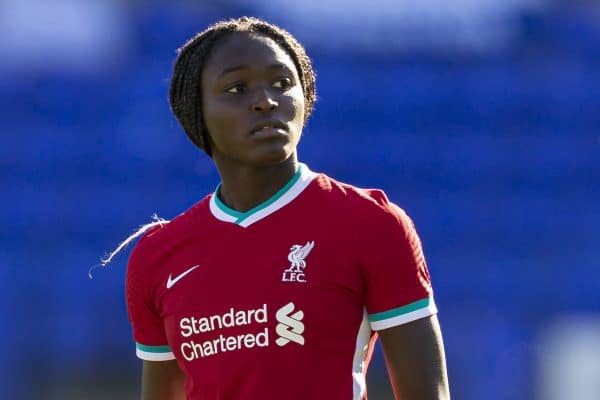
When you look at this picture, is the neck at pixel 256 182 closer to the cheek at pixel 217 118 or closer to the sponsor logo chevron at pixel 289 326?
the cheek at pixel 217 118

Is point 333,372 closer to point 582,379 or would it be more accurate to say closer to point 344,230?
point 344,230

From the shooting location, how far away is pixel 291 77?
94.6 inches

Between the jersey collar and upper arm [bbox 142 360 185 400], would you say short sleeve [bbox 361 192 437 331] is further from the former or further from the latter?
upper arm [bbox 142 360 185 400]

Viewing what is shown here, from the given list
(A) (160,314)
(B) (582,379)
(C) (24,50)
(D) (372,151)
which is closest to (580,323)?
(B) (582,379)

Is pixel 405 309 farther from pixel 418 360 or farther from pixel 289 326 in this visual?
pixel 289 326

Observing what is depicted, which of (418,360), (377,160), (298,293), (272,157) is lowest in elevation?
(418,360)

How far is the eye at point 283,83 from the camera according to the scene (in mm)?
2383

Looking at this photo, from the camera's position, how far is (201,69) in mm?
2451

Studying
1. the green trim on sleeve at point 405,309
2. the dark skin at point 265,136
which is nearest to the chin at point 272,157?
the dark skin at point 265,136

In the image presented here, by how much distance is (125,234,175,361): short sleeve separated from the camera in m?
2.51

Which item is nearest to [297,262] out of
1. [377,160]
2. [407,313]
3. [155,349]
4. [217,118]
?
[407,313]

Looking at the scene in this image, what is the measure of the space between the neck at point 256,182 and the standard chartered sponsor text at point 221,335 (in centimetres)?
24

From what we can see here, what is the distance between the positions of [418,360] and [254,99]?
576mm

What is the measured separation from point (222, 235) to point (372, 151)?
5.94m
